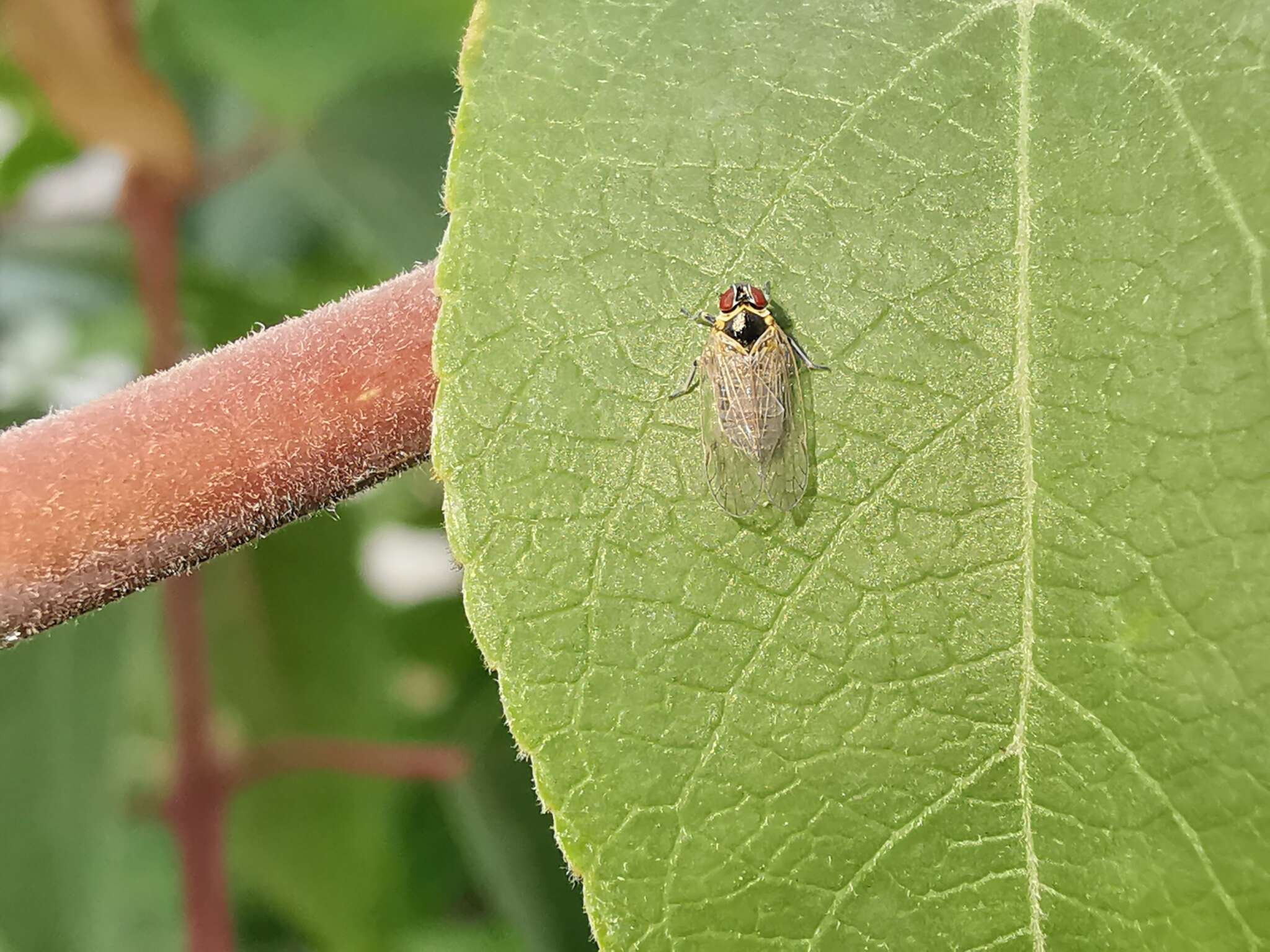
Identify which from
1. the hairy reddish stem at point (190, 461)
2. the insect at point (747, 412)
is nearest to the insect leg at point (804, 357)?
the insect at point (747, 412)

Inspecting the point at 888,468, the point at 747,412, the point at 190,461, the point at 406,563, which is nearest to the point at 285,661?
the point at 747,412

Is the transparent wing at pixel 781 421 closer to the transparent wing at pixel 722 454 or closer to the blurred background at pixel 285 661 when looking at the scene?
the transparent wing at pixel 722 454

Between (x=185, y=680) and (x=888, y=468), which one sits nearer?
(x=888, y=468)

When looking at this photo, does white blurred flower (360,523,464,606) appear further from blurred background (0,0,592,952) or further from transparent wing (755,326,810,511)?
transparent wing (755,326,810,511)

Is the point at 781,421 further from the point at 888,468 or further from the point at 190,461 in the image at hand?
the point at 190,461

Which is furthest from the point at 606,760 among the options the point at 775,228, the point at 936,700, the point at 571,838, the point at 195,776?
the point at 195,776

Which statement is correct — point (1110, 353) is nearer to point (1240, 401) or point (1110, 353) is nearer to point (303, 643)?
point (1240, 401)
